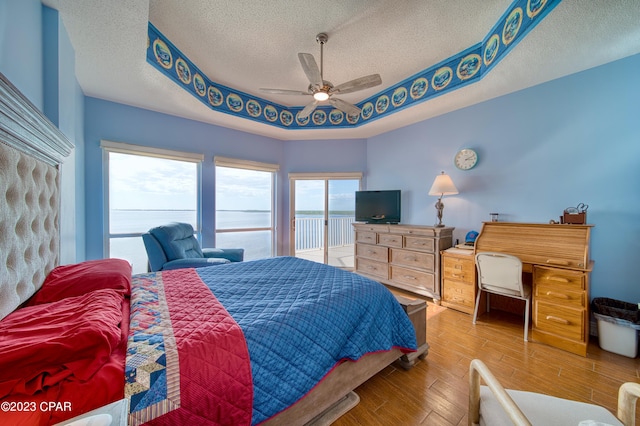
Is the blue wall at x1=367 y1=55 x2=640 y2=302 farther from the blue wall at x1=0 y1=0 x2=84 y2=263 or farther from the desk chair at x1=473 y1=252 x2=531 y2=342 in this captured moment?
the blue wall at x1=0 y1=0 x2=84 y2=263

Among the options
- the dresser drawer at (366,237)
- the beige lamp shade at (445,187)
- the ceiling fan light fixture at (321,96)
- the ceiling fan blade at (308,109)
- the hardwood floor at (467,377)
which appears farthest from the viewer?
the dresser drawer at (366,237)

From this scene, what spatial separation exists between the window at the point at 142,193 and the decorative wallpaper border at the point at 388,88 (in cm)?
102

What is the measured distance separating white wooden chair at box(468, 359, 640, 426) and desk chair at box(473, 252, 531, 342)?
143 centimetres

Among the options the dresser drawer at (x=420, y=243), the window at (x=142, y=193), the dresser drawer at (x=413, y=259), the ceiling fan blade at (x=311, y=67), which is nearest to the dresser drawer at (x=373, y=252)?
the dresser drawer at (x=413, y=259)

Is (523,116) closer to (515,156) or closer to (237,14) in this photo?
(515,156)

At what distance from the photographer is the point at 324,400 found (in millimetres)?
1352

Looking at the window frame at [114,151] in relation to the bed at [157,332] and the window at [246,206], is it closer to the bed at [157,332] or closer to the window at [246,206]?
the window at [246,206]

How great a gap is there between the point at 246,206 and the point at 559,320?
4.23 meters

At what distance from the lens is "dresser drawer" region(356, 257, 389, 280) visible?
3.65 m

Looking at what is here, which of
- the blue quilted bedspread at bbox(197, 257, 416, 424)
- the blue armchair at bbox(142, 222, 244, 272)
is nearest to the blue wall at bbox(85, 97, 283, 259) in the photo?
the blue armchair at bbox(142, 222, 244, 272)

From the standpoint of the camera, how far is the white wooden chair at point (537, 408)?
88cm

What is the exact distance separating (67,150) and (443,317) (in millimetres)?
3799

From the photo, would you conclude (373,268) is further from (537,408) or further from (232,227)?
(537,408)

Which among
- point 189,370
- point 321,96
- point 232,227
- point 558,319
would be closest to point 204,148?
point 232,227
